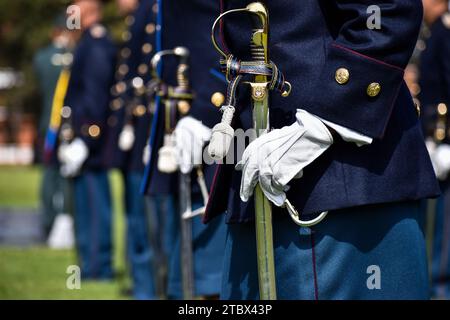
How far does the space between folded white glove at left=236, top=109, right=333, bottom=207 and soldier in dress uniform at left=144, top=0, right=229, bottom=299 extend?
57.6 inches

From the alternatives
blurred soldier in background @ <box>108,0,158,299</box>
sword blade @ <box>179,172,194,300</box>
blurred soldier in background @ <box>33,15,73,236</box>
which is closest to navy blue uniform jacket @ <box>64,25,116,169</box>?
blurred soldier in background @ <box>108,0,158,299</box>

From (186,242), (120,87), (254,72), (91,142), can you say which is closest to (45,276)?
(91,142)

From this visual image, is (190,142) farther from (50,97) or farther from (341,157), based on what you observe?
(50,97)

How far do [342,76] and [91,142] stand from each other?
5.83 meters

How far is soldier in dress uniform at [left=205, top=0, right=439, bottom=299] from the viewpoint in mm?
2838

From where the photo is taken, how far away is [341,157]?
294 centimetres

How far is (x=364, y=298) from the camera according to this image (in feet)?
9.84

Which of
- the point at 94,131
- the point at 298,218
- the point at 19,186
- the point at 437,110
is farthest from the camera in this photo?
the point at 19,186

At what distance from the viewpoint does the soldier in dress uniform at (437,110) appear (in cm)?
708

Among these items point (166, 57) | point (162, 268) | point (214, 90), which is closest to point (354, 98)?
point (214, 90)

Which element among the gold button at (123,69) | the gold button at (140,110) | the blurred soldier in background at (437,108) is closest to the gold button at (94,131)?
the gold button at (123,69)

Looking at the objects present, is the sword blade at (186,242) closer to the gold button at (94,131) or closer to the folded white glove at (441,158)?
the folded white glove at (441,158)

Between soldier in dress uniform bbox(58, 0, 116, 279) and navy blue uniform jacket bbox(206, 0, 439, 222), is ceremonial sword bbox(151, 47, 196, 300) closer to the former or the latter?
navy blue uniform jacket bbox(206, 0, 439, 222)

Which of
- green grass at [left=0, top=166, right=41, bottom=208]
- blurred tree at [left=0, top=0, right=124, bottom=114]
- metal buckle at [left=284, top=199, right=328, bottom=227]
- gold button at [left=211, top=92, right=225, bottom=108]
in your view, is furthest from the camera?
blurred tree at [left=0, top=0, right=124, bottom=114]
